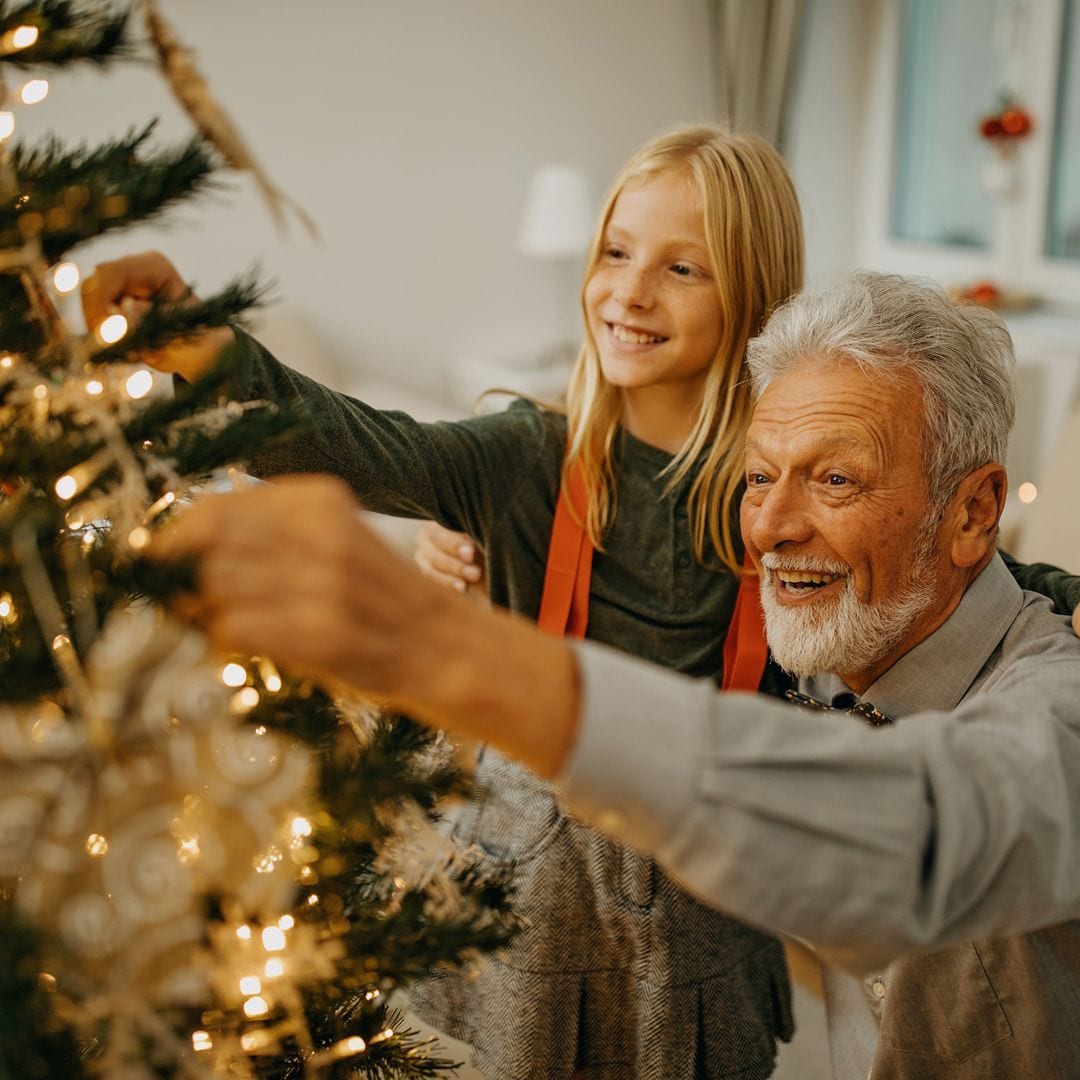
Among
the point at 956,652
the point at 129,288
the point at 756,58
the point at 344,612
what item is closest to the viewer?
the point at 344,612

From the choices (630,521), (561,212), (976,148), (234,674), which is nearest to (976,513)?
(630,521)

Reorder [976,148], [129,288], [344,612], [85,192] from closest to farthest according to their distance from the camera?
[344,612] < [85,192] < [129,288] < [976,148]

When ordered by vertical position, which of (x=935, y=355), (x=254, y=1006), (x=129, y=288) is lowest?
(x=254, y=1006)

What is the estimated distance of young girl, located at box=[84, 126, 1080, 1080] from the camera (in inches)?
49.1

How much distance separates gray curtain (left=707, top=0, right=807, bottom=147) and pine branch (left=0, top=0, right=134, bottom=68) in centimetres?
431

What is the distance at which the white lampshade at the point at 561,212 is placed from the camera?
13.6 ft

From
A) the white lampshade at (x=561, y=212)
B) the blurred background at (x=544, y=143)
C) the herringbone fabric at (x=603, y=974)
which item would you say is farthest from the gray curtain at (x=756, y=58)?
the herringbone fabric at (x=603, y=974)

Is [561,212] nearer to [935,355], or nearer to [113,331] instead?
[935,355]

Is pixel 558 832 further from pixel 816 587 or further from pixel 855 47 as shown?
pixel 855 47

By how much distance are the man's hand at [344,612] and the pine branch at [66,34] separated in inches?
10.1

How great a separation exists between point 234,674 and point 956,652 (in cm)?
78

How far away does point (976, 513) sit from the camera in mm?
1178

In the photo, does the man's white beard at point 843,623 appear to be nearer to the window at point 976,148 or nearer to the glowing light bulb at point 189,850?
the glowing light bulb at point 189,850

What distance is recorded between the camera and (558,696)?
526 millimetres
